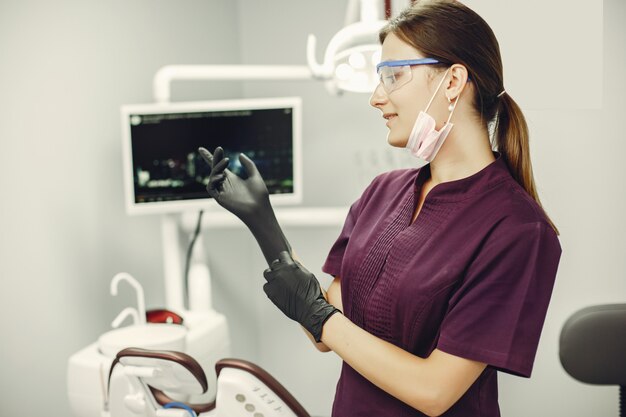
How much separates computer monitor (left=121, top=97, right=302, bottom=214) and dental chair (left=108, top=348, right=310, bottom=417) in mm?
739

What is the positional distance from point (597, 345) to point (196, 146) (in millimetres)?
1304

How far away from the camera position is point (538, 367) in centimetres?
176

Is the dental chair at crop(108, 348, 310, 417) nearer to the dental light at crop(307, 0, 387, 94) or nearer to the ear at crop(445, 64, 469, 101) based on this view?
the ear at crop(445, 64, 469, 101)

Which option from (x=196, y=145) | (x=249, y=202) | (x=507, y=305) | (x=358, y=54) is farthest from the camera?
(x=196, y=145)

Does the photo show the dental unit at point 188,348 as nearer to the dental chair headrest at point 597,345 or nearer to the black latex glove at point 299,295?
the black latex glove at point 299,295

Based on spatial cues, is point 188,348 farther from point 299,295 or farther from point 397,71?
point 397,71

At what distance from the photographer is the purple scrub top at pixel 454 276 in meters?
0.94

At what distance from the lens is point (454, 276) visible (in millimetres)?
996

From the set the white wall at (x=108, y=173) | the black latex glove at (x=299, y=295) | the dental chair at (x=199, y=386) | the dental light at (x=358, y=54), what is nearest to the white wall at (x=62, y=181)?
the white wall at (x=108, y=173)

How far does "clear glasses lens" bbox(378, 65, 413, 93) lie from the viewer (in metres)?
1.07

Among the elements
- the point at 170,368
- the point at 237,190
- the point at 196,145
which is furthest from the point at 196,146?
the point at 170,368

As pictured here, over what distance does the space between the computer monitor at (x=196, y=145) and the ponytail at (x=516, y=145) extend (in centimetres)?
95

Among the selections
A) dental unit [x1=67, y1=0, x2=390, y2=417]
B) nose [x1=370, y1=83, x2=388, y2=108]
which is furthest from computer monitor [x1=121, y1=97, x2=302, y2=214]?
nose [x1=370, y1=83, x2=388, y2=108]

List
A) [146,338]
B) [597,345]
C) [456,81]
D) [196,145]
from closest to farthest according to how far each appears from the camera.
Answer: [456,81] → [597,345] → [146,338] → [196,145]
